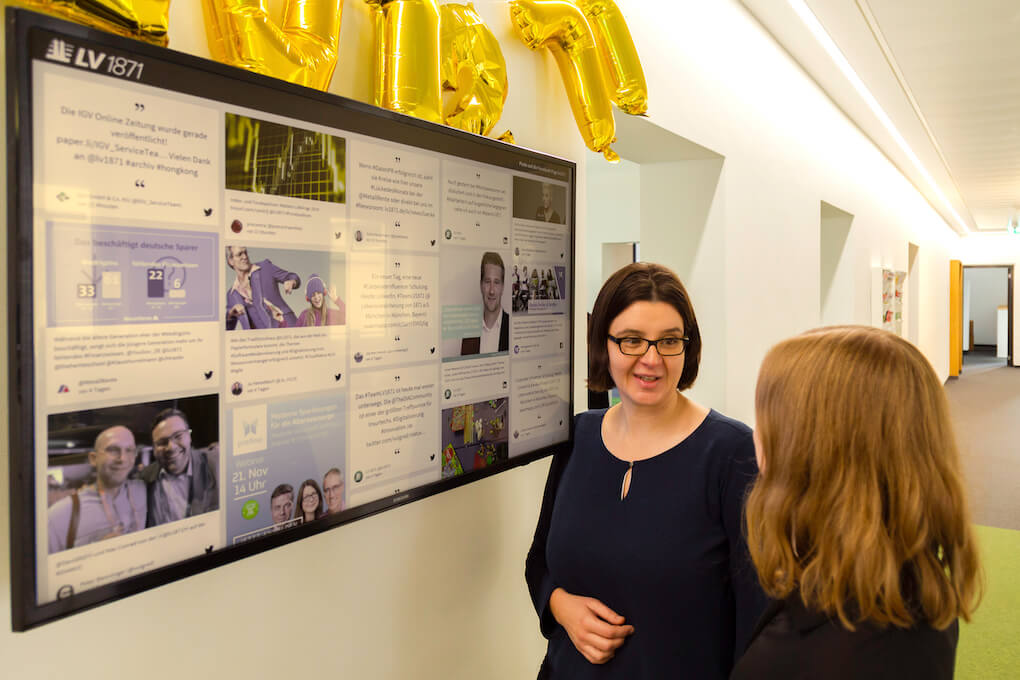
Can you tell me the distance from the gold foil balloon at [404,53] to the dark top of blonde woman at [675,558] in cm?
94

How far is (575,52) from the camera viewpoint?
6.82ft

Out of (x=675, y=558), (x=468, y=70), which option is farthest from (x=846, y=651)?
(x=468, y=70)

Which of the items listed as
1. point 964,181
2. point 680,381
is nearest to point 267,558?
point 680,381

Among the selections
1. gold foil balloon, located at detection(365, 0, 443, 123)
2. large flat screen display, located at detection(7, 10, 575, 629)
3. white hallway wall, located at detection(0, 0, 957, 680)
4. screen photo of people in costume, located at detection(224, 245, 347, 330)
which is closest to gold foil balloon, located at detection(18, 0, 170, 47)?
large flat screen display, located at detection(7, 10, 575, 629)

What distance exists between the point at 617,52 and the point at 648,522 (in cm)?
140

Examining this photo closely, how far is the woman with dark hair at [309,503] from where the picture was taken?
128 cm

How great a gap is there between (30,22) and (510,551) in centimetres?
173

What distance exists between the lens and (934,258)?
13.1 meters

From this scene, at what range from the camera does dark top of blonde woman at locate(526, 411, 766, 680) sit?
1448 millimetres

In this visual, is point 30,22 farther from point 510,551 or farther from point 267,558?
point 510,551

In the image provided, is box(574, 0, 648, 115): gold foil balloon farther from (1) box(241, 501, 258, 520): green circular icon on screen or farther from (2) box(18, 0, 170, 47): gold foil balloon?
(1) box(241, 501, 258, 520): green circular icon on screen

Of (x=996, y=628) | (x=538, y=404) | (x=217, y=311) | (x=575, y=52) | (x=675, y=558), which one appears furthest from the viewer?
(x=996, y=628)

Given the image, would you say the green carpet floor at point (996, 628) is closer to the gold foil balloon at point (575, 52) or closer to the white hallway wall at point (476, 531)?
the white hallway wall at point (476, 531)

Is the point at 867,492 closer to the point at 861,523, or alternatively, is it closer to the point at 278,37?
the point at 861,523
